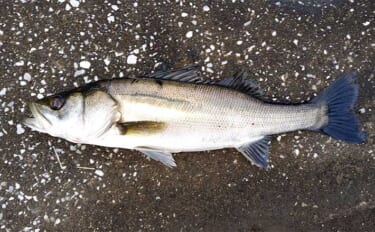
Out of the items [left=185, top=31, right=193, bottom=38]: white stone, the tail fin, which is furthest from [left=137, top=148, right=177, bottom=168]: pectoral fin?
the tail fin

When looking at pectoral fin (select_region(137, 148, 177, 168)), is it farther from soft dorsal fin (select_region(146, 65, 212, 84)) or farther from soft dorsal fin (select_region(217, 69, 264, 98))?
soft dorsal fin (select_region(217, 69, 264, 98))

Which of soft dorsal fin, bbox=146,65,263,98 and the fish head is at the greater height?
soft dorsal fin, bbox=146,65,263,98

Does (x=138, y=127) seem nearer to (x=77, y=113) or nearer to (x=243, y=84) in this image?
(x=77, y=113)

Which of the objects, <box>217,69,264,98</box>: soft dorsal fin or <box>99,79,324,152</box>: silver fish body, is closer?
<box>99,79,324,152</box>: silver fish body

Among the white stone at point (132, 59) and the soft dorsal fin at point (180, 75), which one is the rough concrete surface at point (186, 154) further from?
the soft dorsal fin at point (180, 75)

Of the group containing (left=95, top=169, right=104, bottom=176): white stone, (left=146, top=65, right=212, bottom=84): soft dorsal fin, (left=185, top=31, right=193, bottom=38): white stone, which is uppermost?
(left=185, top=31, right=193, bottom=38): white stone

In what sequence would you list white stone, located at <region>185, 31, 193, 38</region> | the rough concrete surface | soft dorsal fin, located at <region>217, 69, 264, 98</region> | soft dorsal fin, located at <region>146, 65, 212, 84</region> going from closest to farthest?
soft dorsal fin, located at <region>146, 65, 212, 84</region>, soft dorsal fin, located at <region>217, 69, 264, 98</region>, the rough concrete surface, white stone, located at <region>185, 31, 193, 38</region>

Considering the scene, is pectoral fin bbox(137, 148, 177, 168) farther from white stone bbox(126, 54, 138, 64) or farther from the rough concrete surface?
white stone bbox(126, 54, 138, 64)

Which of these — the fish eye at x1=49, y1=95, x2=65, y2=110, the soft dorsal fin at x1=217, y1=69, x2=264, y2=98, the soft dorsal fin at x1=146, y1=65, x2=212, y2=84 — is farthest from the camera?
the soft dorsal fin at x1=217, y1=69, x2=264, y2=98
